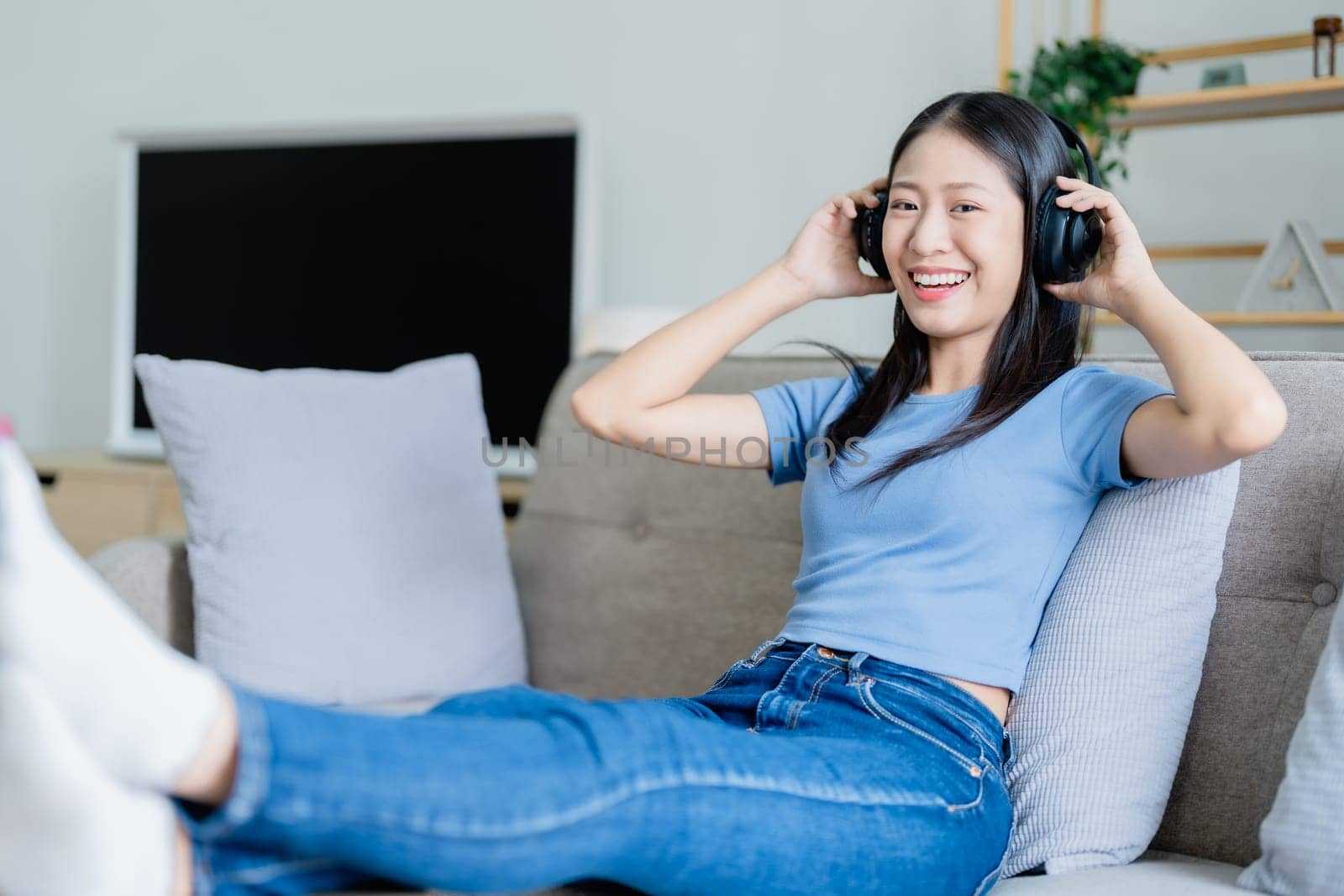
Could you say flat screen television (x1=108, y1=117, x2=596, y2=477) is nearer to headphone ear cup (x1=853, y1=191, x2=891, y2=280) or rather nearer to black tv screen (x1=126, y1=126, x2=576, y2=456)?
black tv screen (x1=126, y1=126, x2=576, y2=456)

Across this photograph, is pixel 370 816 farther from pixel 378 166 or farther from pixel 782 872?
pixel 378 166

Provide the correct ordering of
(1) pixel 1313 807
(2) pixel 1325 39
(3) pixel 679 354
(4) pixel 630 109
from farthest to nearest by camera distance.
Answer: (4) pixel 630 109
(2) pixel 1325 39
(3) pixel 679 354
(1) pixel 1313 807

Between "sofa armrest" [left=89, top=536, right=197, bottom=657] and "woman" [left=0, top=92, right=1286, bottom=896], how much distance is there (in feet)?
1.91

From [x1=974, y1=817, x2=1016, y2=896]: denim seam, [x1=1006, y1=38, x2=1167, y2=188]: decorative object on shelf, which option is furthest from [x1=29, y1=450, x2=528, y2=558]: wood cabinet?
[x1=974, y1=817, x2=1016, y2=896]: denim seam

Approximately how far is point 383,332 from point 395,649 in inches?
62.8

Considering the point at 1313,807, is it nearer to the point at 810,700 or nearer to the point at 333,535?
the point at 810,700

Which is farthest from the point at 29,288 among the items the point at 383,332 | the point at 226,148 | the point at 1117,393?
the point at 1117,393

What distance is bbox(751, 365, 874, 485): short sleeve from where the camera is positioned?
1.42 metres

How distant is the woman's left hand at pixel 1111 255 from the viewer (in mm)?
1220

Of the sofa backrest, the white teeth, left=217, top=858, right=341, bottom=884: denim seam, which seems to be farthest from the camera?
the white teeth

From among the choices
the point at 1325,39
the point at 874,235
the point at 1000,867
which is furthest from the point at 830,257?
the point at 1325,39

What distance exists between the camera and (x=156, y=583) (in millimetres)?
1582

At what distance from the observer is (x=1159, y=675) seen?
3.75 ft

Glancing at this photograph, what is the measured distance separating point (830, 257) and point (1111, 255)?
0.35 metres
